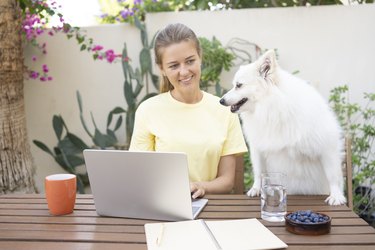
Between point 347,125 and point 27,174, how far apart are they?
2786mm

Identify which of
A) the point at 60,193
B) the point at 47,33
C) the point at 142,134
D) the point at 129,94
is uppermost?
the point at 47,33

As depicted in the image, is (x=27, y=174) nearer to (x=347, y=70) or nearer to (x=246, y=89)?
(x=246, y=89)

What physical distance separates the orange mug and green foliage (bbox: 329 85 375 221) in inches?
94.2

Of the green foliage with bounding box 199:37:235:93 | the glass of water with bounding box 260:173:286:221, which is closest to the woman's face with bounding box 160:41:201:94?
the glass of water with bounding box 260:173:286:221

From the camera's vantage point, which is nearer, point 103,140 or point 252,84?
point 252,84

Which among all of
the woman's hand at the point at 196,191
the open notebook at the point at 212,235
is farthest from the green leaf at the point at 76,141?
the open notebook at the point at 212,235

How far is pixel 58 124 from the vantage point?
12.0 feet

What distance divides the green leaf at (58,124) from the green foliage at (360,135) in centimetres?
245

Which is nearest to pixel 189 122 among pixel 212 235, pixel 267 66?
pixel 267 66

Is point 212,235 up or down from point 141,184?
down

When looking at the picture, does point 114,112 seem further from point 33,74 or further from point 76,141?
point 33,74

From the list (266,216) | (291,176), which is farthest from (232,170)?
(266,216)

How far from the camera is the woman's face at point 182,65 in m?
1.91

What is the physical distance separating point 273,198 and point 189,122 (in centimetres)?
72
